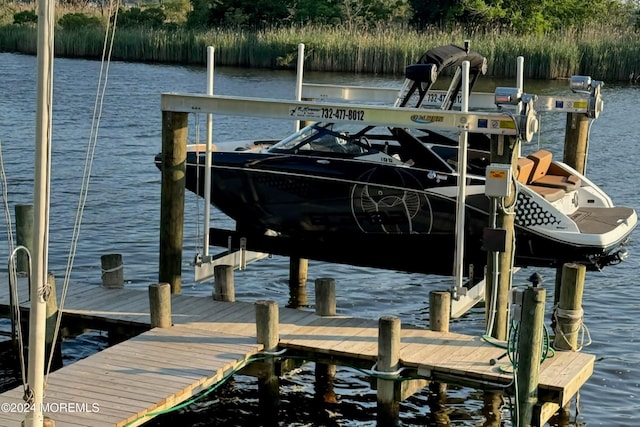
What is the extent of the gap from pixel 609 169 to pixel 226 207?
1493cm

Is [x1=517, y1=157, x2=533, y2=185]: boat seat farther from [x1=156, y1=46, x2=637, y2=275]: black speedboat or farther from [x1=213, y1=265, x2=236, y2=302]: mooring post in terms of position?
[x1=213, y1=265, x2=236, y2=302]: mooring post

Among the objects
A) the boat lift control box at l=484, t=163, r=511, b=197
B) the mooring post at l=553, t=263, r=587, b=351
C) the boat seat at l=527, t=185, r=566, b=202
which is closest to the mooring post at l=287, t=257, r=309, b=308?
the boat seat at l=527, t=185, r=566, b=202

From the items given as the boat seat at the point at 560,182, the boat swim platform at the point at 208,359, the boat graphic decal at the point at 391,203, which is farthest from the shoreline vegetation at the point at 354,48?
the boat swim platform at the point at 208,359

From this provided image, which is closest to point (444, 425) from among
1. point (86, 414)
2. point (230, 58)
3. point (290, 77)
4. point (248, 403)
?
point (248, 403)

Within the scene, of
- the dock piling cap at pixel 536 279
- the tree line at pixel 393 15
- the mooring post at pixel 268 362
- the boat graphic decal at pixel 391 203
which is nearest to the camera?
the dock piling cap at pixel 536 279

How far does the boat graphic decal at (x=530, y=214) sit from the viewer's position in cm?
1422

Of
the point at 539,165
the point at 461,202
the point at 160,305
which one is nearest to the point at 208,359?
the point at 160,305

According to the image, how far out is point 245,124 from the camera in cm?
3397

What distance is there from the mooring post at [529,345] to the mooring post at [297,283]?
646cm

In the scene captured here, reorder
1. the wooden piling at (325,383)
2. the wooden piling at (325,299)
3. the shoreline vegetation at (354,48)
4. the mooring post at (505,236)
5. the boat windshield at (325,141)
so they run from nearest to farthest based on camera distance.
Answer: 1. the mooring post at (505,236)
2. the wooden piling at (325,299)
3. the wooden piling at (325,383)
4. the boat windshield at (325,141)
5. the shoreline vegetation at (354,48)

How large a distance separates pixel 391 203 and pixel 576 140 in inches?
129

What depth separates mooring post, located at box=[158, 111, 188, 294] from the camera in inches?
540

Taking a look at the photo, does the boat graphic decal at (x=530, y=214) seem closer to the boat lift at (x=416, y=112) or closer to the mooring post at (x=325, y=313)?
the boat lift at (x=416, y=112)

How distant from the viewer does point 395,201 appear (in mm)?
14531
